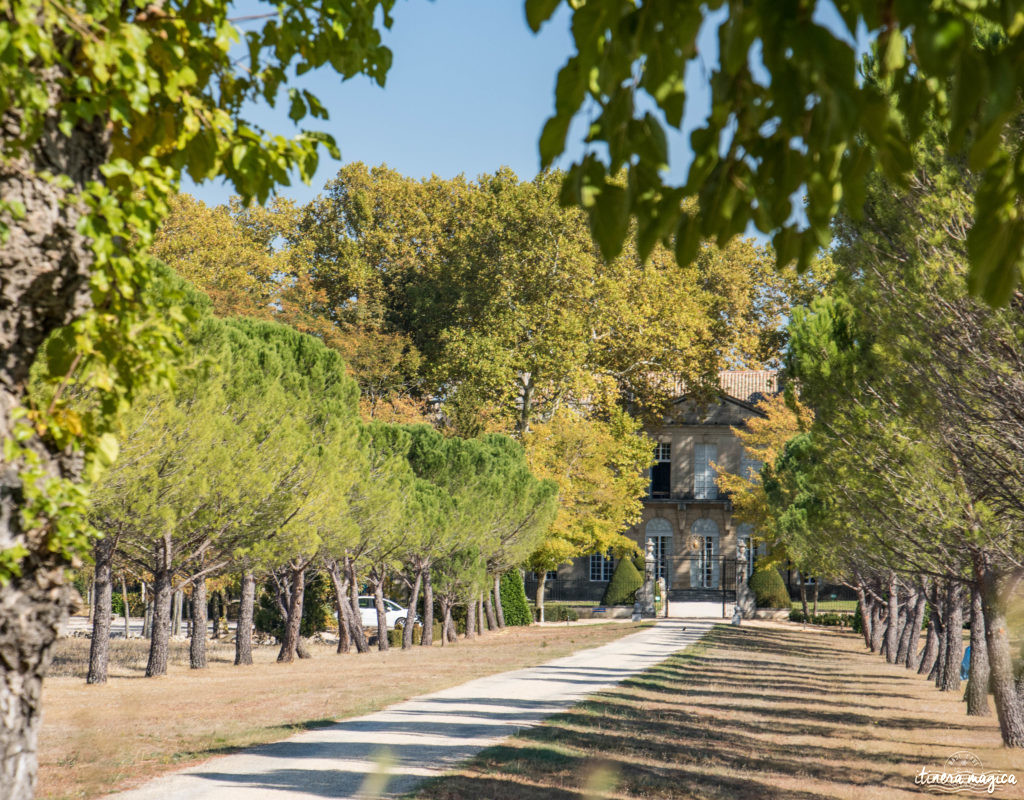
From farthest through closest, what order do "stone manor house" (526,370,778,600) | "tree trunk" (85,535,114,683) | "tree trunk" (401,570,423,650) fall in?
"stone manor house" (526,370,778,600), "tree trunk" (401,570,423,650), "tree trunk" (85,535,114,683)

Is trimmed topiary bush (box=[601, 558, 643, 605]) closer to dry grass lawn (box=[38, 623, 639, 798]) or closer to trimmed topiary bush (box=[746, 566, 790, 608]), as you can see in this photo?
trimmed topiary bush (box=[746, 566, 790, 608])

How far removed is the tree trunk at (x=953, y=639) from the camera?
63.5ft

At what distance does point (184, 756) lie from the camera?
1038 centimetres

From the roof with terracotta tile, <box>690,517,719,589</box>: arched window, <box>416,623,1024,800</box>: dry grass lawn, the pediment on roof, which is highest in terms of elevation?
the roof with terracotta tile

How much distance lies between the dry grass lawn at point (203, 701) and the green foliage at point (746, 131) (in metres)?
7.88

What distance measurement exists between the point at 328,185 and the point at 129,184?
49960 mm

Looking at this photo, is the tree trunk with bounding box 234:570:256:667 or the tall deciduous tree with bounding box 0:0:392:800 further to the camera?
the tree trunk with bounding box 234:570:256:667

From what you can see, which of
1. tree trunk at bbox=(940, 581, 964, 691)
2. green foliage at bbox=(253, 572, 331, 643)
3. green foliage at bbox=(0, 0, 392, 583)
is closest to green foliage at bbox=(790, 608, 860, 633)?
green foliage at bbox=(253, 572, 331, 643)

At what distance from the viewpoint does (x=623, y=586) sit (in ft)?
179

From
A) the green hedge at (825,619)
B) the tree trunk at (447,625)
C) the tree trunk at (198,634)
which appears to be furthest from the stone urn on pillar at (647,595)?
the tree trunk at (198,634)

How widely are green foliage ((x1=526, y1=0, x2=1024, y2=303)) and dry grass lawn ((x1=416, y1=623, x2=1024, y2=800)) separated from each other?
7.04 metres

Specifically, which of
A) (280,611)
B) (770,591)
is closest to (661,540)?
(770,591)

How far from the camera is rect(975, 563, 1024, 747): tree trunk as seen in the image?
43.9 feet

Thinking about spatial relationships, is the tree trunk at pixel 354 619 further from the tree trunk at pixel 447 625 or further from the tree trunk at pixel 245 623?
the tree trunk at pixel 245 623
